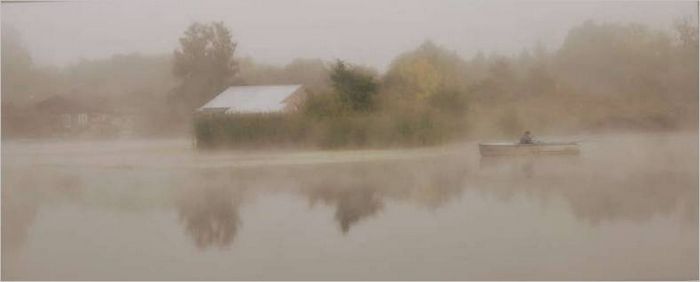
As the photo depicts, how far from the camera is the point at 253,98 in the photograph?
2416mm

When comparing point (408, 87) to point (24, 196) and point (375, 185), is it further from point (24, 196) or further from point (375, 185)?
point (24, 196)

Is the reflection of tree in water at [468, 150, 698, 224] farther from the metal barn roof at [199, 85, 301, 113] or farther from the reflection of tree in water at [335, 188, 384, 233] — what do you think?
the metal barn roof at [199, 85, 301, 113]

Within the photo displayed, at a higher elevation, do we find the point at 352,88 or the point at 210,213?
the point at 352,88

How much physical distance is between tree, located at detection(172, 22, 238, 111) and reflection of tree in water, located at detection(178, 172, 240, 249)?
0.99 feet

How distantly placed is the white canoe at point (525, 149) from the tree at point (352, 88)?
440 millimetres

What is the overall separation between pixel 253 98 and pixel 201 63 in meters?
0.22

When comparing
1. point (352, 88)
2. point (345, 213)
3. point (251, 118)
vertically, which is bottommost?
point (345, 213)

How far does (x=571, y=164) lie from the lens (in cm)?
243

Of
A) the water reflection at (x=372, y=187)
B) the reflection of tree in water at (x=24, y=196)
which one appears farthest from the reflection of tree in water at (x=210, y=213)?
the reflection of tree in water at (x=24, y=196)

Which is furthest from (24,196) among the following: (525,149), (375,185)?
(525,149)

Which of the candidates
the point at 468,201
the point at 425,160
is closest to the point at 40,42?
the point at 425,160

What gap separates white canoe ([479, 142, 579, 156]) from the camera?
2.41 m

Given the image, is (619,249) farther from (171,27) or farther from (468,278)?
(171,27)

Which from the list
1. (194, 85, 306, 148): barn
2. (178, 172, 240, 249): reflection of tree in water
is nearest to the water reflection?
(178, 172, 240, 249): reflection of tree in water
